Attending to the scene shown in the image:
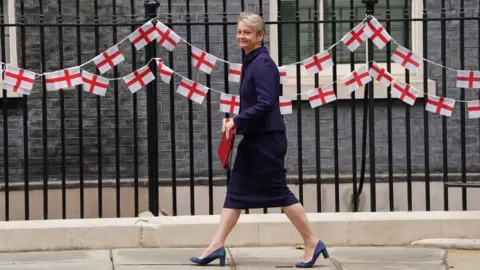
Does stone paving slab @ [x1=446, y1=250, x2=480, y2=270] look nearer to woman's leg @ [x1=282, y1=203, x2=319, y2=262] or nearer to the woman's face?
woman's leg @ [x1=282, y1=203, x2=319, y2=262]

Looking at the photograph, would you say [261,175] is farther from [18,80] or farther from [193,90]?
[18,80]

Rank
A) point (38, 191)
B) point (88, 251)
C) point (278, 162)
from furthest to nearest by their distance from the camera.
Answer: point (38, 191), point (88, 251), point (278, 162)

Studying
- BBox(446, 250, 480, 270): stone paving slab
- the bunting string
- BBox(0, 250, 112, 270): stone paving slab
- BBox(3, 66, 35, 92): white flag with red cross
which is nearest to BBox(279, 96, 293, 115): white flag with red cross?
the bunting string

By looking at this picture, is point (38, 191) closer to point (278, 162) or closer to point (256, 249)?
point (256, 249)

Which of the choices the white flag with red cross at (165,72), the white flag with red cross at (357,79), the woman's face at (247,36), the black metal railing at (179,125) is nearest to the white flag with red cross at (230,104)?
the white flag with red cross at (165,72)

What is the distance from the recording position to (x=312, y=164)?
10.7 m

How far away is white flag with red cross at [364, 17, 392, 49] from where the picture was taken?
8.15 meters

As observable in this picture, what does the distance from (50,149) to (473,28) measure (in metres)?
4.37

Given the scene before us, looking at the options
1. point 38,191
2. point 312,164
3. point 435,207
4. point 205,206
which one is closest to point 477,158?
point 435,207

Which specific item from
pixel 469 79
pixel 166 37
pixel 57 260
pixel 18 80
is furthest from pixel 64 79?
pixel 469 79

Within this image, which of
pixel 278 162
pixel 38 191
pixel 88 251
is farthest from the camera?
pixel 38 191

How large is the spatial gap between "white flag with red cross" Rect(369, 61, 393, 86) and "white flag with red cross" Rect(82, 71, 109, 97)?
2.04 metres

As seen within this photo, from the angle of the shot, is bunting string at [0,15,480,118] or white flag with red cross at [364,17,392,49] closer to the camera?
bunting string at [0,15,480,118]

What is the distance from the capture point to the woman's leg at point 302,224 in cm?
707
